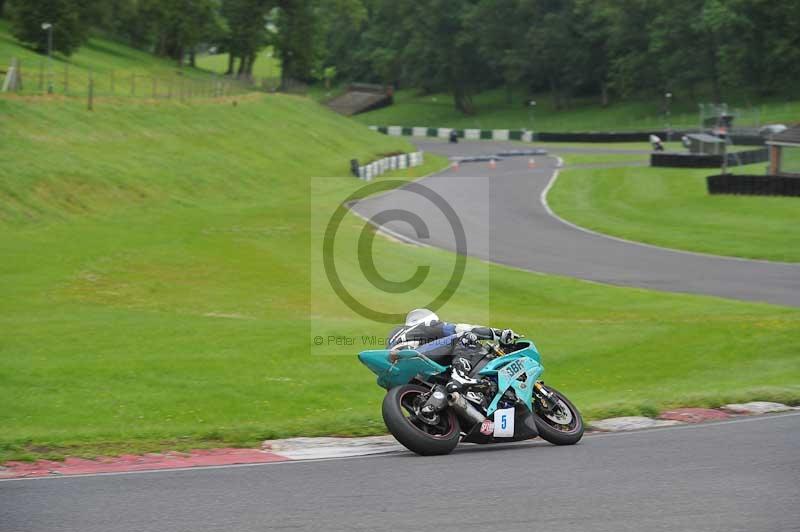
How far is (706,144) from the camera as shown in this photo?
62938 mm

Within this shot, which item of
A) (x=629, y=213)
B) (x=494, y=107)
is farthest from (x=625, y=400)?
(x=494, y=107)

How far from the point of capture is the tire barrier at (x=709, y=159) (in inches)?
2376

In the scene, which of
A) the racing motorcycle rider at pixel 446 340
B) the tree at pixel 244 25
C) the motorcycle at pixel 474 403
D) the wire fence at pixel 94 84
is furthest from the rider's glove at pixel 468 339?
the tree at pixel 244 25

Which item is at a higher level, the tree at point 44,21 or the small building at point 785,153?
the tree at point 44,21

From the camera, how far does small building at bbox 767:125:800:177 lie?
47.8 metres

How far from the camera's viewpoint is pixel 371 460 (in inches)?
400

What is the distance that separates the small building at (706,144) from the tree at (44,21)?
138ft

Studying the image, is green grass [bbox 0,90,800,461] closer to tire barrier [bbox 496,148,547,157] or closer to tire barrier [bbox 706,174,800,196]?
tire barrier [bbox 706,174,800,196]

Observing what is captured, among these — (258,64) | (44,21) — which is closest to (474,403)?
(44,21)

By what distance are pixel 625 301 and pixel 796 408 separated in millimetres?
13564

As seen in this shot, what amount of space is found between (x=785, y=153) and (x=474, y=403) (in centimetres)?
4174

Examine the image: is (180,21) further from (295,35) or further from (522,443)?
(522,443)

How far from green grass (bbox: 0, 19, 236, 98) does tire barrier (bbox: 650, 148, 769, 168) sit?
30.4m

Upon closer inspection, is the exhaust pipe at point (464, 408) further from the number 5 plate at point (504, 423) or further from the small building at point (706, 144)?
the small building at point (706, 144)
